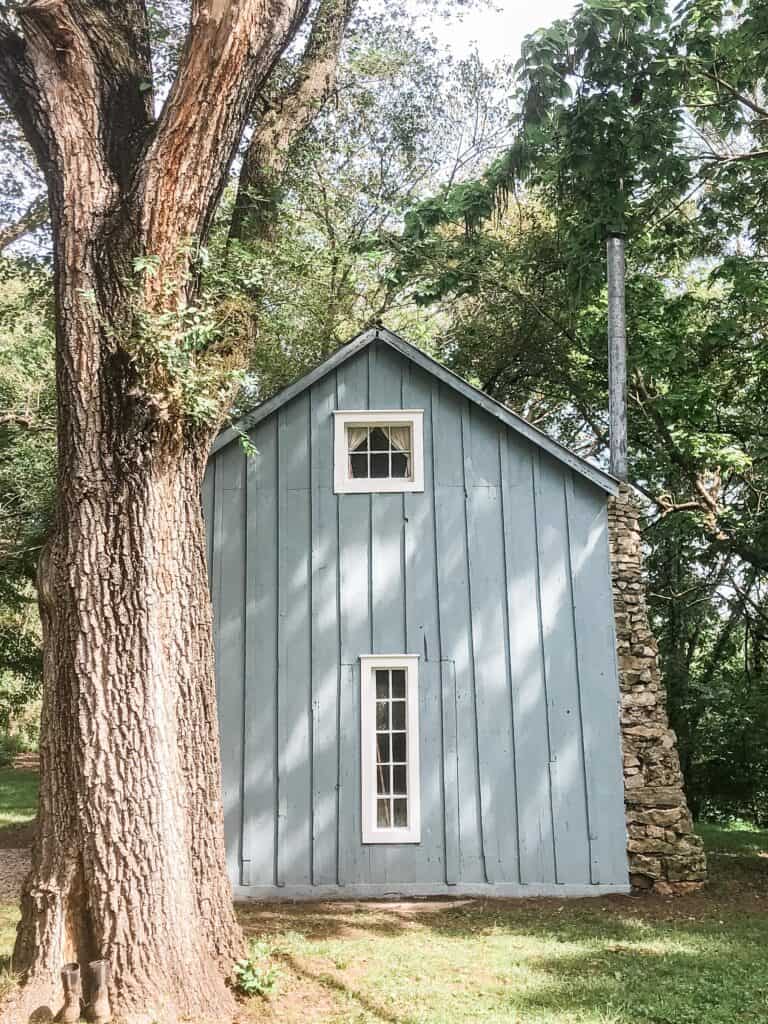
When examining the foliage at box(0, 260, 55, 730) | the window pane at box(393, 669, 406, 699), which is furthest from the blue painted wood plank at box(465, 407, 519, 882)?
the foliage at box(0, 260, 55, 730)

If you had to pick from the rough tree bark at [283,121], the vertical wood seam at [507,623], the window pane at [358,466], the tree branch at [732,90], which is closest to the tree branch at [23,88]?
the rough tree bark at [283,121]

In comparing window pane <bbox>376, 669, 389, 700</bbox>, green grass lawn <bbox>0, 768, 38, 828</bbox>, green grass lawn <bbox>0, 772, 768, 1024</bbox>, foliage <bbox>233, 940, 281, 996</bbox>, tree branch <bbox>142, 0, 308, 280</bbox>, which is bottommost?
green grass lawn <bbox>0, 772, 768, 1024</bbox>

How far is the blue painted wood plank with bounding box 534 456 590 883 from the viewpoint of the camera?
28.5 feet

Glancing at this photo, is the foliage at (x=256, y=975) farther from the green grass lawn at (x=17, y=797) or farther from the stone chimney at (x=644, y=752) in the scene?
the green grass lawn at (x=17, y=797)

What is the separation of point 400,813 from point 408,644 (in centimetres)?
172

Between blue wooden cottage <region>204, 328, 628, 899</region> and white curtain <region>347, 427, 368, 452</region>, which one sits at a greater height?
white curtain <region>347, 427, 368, 452</region>

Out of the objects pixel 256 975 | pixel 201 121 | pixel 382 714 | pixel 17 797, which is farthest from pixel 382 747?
pixel 17 797

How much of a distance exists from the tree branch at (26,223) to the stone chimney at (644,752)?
8.14 m

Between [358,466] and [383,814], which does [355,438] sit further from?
[383,814]

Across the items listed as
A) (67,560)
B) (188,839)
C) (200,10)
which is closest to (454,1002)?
(188,839)

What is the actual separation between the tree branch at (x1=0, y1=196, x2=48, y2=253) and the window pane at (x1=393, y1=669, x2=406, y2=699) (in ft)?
24.1

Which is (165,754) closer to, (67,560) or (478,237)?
(67,560)

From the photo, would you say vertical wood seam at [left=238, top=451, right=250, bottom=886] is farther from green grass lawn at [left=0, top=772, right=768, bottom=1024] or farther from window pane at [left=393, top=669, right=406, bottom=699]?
window pane at [left=393, top=669, right=406, bottom=699]

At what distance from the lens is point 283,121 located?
7566 mm
